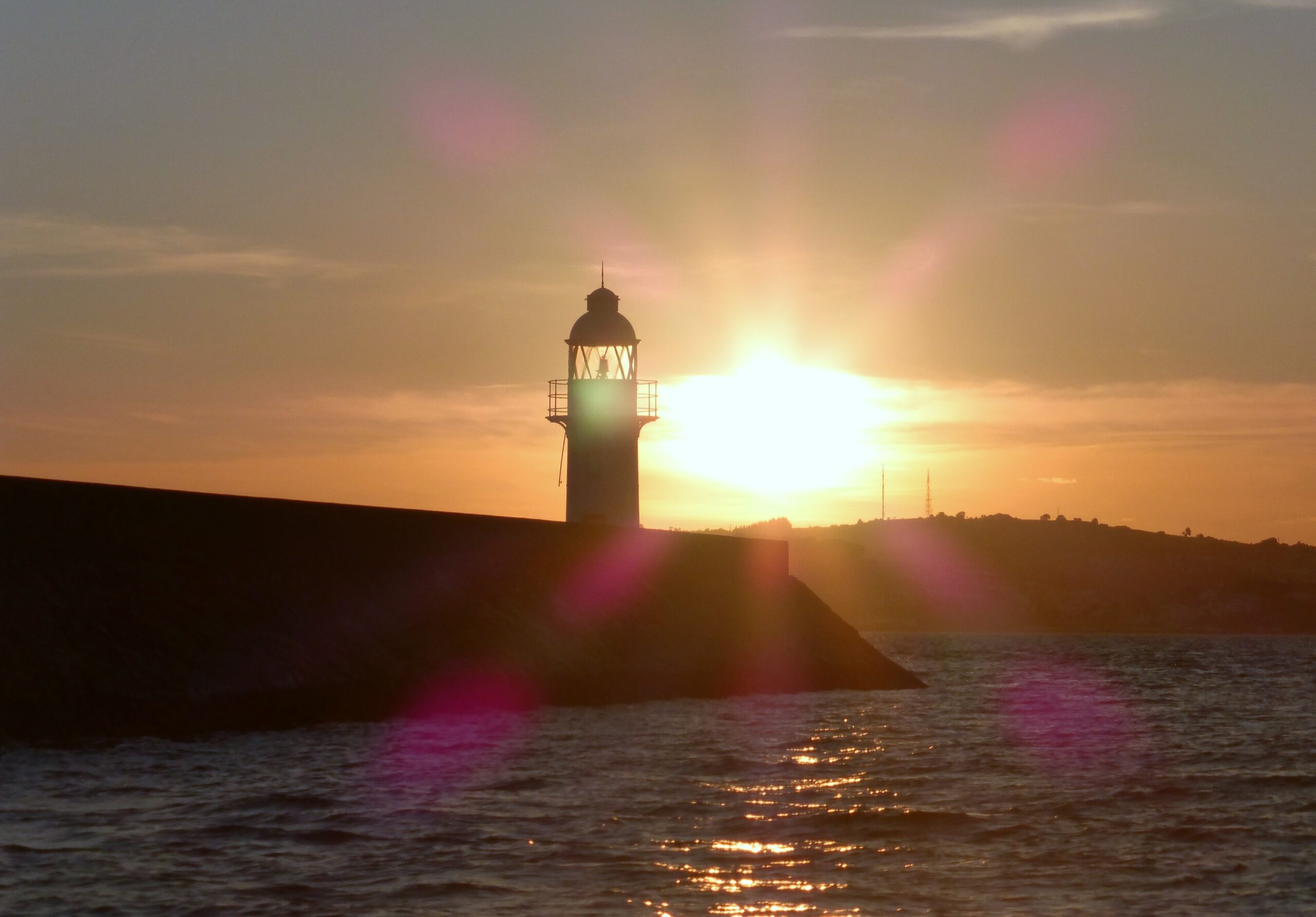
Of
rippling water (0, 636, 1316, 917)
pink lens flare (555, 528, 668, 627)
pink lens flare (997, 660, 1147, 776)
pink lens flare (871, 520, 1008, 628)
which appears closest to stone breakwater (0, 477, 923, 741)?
pink lens flare (555, 528, 668, 627)

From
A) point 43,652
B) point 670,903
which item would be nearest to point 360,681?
point 43,652

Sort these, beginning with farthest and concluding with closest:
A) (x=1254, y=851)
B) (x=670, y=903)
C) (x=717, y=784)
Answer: (x=717, y=784)
(x=1254, y=851)
(x=670, y=903)

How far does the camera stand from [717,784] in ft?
62.7

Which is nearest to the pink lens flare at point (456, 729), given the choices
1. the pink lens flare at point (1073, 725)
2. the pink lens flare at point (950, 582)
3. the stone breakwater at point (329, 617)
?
the stone breakwater at point (329, 617)

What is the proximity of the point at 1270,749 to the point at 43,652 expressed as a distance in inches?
778

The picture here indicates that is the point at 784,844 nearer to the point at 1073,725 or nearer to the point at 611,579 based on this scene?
the point at 1073,725

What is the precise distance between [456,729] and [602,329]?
60.2ft

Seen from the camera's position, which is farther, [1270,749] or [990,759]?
[1270,749]

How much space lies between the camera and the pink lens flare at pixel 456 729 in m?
19.2

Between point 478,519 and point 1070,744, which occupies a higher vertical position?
point 478,519

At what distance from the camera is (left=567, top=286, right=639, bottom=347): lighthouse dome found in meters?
41.2

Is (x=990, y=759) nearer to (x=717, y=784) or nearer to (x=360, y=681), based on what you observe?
(x=717, y=784)

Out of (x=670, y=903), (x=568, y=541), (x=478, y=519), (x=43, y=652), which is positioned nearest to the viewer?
(x=670, y=903)

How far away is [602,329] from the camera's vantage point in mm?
41281
